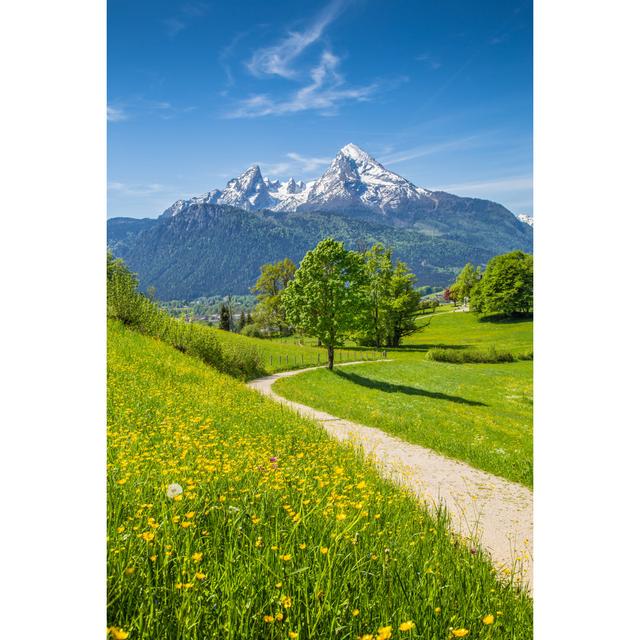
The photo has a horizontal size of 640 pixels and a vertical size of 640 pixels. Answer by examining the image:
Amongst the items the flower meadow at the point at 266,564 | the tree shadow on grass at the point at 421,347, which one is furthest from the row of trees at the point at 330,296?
the flower meadow at the point at 266,564

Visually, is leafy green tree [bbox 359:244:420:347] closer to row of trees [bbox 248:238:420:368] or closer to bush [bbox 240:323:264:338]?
row of trees [bbox 248:238:420:368]

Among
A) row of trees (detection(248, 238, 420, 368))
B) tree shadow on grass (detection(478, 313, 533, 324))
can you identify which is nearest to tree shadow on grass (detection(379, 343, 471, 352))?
tree shadow on grass (detection(478, 313, 533, 324))

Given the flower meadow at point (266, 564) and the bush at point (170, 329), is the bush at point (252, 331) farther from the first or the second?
the flower meadow at point (266, 564)

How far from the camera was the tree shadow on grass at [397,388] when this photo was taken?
16219mm

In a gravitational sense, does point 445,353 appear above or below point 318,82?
below

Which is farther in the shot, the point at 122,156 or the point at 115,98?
the point at 122,156

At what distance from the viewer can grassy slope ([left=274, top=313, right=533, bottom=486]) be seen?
7705mm

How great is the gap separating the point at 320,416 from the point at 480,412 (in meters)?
5.96
